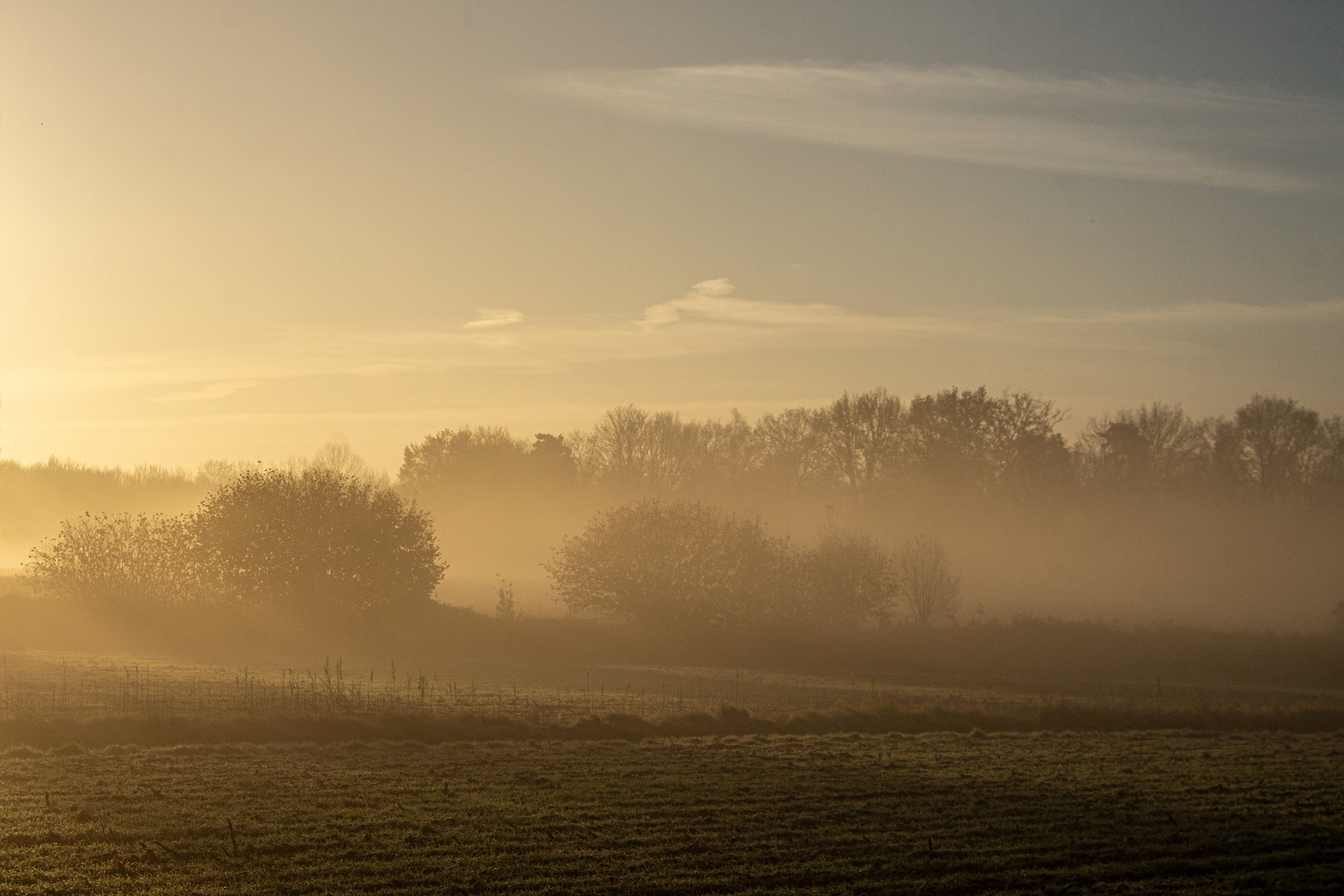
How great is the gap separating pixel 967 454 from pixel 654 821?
76.8 metres

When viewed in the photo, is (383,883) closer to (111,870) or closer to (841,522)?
(111,870)

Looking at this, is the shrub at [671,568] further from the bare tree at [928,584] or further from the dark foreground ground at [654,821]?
the dark foreground ground at [654,821]

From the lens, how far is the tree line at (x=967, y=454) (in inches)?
3514

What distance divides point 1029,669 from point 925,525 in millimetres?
37085

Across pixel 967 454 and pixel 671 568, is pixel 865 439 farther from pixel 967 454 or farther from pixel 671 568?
Answer: pixel 671 568

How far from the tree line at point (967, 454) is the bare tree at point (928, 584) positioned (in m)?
22.4

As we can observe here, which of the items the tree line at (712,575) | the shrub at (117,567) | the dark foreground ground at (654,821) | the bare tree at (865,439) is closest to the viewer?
the dark foreground ground at (654,821)

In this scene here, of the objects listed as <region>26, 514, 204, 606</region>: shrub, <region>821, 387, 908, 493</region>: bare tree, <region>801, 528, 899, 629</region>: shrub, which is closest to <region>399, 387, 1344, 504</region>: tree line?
<region>821, 387, 908, 493</region>: bare tree

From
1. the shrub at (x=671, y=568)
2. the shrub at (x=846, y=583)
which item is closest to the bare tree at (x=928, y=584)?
the shrub at (x=846, y=583)

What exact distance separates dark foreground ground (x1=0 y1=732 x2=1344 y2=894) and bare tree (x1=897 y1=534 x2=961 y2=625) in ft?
137

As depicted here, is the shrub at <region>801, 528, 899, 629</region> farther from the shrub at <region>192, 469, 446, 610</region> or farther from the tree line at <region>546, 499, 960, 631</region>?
the shrub at <region>192, 469, 446, 610</region>

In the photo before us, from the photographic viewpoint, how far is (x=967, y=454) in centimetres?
8950

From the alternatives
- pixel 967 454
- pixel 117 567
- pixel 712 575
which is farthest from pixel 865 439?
pixel 117 567

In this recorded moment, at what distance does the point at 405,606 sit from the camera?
187 feet
